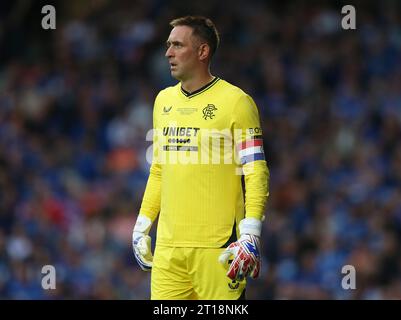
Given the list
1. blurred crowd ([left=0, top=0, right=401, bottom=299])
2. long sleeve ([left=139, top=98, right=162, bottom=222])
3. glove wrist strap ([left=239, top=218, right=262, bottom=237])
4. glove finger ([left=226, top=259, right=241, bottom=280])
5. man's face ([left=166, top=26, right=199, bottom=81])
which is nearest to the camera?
glove finger ([left=226, top=259, right=241, bottom=280])

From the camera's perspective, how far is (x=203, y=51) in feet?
21.0

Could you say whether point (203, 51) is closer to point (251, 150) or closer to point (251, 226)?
point (251, 150)

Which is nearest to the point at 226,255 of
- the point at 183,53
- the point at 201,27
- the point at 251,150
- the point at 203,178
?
the point at 203,178

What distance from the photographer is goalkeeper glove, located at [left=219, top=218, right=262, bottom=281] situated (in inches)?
234

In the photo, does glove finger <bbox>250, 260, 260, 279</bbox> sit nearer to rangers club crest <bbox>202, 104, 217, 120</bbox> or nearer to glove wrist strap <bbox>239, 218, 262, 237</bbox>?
glove wrist strap <bbox>239, 218, 262, 237</bbox>

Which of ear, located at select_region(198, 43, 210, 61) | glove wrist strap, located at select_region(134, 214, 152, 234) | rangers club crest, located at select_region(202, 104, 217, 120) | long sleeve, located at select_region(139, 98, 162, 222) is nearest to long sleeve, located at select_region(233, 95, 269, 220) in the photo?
rangers club crest, located at select_region(202, 104, 217, 120)

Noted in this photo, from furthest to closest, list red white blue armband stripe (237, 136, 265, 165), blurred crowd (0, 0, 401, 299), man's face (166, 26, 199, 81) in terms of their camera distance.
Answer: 1. blurred crowd (0, 0, 401, 299)
2. man's face (166, 26, 199, 81)
3. red white blue armband stripe (237, 136, 265, 165)

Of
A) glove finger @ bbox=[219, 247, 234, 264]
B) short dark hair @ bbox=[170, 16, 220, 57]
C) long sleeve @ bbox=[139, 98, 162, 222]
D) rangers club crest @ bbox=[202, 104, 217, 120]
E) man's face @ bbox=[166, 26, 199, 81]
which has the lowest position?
glove finger @ bbox=[219, 247, 234, 264]

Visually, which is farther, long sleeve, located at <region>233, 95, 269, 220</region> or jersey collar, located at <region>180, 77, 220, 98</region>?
jersey collar, located at <region>180, 77, 220, 98</region>

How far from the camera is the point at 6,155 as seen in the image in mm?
13141

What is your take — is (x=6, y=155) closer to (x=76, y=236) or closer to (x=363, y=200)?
(x=76, y=236)

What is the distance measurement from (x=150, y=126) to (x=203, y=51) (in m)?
6.85
